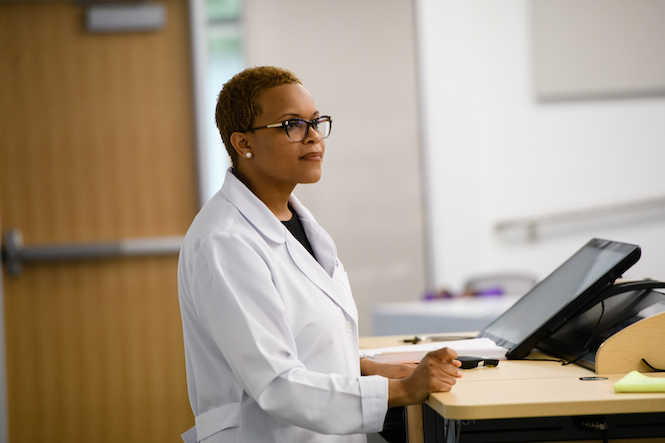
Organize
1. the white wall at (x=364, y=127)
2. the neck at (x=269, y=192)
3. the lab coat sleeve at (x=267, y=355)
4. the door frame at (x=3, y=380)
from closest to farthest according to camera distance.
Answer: the lab coat sleeve at (x=267, y=355) < the neck at (x=269, y=192) < the door frame at (x=3, y=380) < the white wall at (x=364, y=127)

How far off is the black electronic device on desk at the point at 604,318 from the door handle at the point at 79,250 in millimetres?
2407

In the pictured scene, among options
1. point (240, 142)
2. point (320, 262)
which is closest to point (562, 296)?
point (320, 262)

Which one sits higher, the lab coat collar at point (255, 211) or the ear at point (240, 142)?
the ear at point (240, 142)

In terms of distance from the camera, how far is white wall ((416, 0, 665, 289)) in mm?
3936

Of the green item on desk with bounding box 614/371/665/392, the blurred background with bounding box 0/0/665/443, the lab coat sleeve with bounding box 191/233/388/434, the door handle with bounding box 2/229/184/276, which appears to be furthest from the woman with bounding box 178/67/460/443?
the door handle with bounding box 2/229/184/276

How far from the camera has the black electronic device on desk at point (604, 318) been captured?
4.35 ft

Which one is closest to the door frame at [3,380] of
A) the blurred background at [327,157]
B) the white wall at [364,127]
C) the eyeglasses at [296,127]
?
the blurred background at [327,157]

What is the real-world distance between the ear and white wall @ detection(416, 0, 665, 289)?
265cm

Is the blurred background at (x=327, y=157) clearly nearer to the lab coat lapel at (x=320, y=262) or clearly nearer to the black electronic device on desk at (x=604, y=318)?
the black electronic device on desk at (x=604, y=318)

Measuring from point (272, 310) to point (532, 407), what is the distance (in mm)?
448

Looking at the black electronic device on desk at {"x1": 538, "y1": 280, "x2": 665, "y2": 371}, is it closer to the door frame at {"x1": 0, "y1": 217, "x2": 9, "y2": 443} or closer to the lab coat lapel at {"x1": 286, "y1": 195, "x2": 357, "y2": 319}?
the lab coat lapel at {"x1": 286, "y1": 195, "x2": 357, "y2": 319}

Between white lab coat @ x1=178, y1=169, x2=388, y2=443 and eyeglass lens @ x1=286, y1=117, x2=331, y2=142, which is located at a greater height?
eyeglass lens @ x1=286, y1=117, x2=331, y2=142

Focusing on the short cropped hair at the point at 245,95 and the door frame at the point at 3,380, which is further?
the door frame at the point at 3,380

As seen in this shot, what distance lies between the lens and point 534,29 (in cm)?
401
